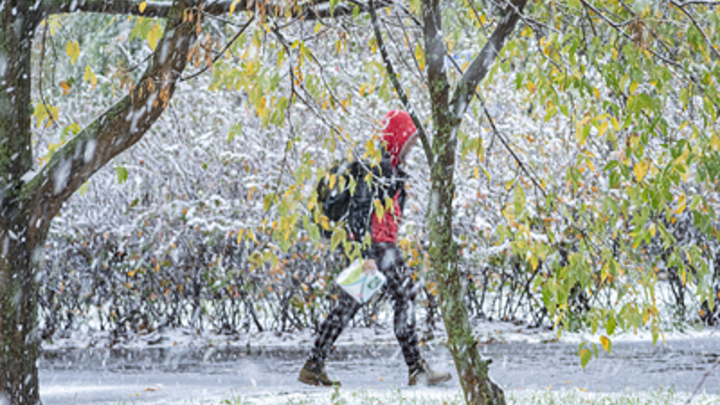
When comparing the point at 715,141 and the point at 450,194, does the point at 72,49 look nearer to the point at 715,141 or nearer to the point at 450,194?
the point at 450,194

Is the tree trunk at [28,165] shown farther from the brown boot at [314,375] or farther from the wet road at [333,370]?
the brown boot at [314,375]

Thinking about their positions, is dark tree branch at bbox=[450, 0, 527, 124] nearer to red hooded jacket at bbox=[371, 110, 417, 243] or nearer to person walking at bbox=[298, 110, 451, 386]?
person walking at bbox=[298, 110, 451, 386]

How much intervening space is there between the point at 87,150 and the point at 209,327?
598 cm

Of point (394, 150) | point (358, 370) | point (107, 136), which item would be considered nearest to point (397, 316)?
point (394, 150)

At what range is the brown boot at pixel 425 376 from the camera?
5496 millimetres

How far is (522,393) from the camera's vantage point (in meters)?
5.19

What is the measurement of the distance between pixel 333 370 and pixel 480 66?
3.96 metres

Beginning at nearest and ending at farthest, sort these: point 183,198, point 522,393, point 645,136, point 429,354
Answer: point 645,136
point 522,393
point 429,354
point 183,198

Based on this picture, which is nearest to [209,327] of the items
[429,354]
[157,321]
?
[157,321]

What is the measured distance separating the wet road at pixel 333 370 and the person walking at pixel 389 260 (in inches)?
8.2

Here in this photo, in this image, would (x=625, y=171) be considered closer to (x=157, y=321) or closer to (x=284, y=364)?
(x=284, y=364)

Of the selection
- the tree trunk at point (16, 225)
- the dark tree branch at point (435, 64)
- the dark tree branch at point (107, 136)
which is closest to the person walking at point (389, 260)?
the dark tree branch at point (435, 64)

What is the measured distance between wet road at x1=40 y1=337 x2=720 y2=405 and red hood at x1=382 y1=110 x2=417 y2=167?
1.69 meters

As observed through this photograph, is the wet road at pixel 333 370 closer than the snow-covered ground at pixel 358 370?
No
